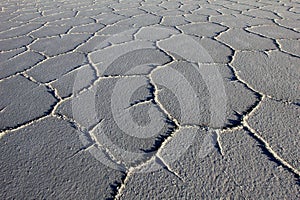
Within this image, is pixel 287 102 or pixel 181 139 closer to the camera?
pixel 181 139

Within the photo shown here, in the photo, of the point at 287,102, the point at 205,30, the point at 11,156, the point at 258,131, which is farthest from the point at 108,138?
the point at 205,30

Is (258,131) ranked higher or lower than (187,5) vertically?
higher

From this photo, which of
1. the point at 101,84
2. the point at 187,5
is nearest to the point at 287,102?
the point at 101,84

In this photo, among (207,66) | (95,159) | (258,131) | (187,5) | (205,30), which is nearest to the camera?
(95,159)

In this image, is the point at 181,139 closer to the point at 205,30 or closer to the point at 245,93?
the point at 245,93

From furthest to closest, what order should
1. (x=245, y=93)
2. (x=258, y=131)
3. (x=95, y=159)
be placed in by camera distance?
(x=245, y=93) < (x=258, y=131) < (x=95, y=159)

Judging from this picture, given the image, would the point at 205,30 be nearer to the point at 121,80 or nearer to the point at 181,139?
the point at 121,80
